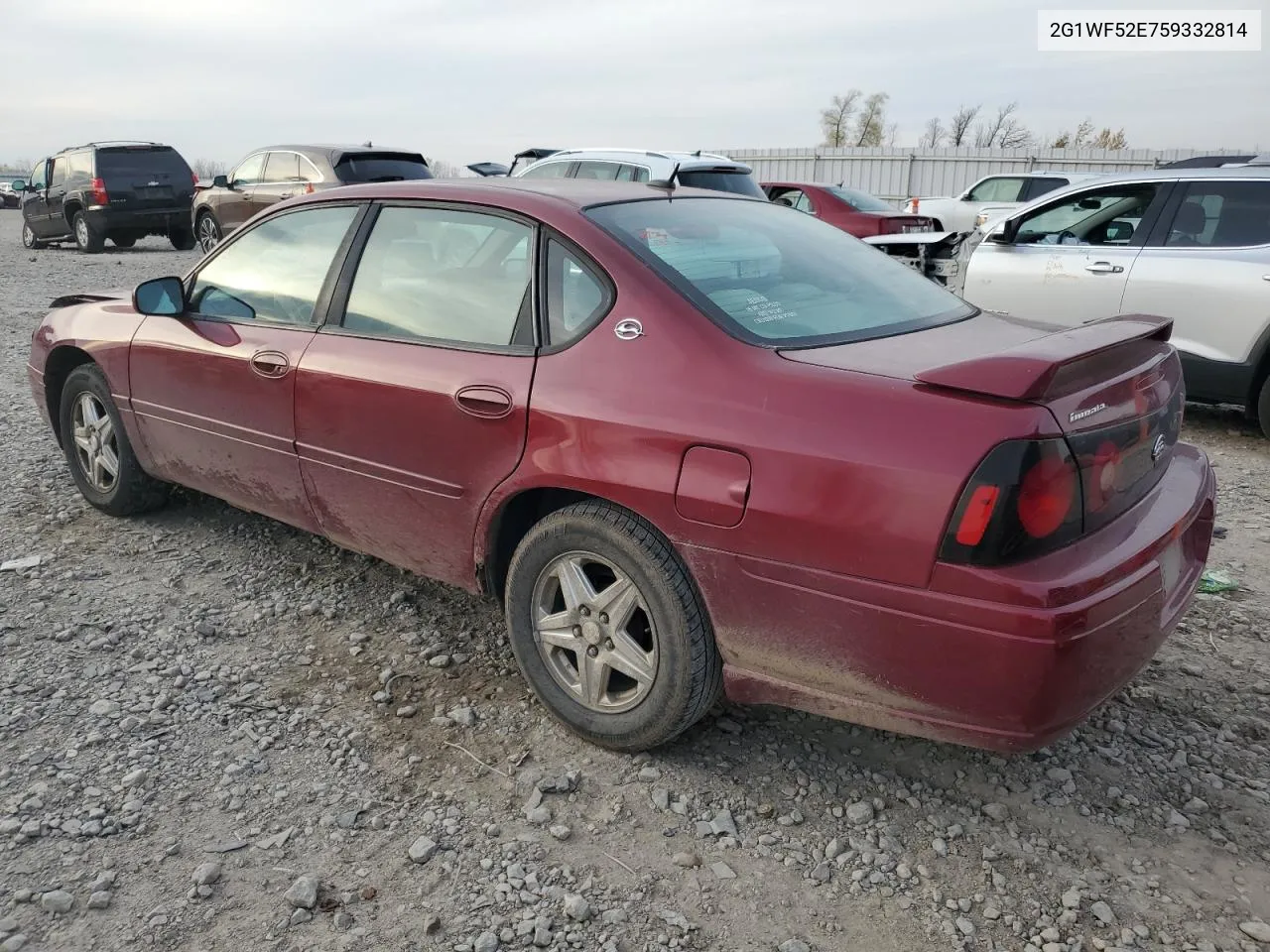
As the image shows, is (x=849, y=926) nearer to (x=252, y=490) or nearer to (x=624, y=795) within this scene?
(x=624, y=795)

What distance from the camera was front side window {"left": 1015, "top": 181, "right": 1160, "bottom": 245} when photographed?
21.2 feet

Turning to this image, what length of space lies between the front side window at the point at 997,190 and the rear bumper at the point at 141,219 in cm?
1328

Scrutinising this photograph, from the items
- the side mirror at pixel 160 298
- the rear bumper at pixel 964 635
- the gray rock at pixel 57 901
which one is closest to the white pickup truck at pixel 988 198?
the side mirror at pixel 160 298

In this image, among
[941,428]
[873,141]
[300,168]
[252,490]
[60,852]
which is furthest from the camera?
[873,141]

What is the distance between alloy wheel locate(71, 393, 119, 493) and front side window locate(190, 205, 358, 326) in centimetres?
94

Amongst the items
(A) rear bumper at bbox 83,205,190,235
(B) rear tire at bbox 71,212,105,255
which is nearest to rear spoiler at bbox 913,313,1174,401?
(A) rear bumper at bbox 83,205,190,235

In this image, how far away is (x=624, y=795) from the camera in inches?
104

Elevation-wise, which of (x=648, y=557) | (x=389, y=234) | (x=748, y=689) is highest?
(x=389, y=234)

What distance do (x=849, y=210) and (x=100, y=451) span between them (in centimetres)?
959

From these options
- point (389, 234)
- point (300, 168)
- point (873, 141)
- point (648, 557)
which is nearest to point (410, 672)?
point (648, 557)

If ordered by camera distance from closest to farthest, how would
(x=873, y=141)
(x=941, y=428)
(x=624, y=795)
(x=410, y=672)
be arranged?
1. (x=941, y=428)
2. (x=624, y=795)
3. (x=410, y=672)
4. (x=873, y=141)

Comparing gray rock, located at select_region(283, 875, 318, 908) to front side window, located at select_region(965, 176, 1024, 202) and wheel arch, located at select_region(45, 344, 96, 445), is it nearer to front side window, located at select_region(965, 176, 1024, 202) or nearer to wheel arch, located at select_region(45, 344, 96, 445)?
wheel arch, located at select_region(45, 344, 96, 445)

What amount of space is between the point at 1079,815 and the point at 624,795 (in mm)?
1179

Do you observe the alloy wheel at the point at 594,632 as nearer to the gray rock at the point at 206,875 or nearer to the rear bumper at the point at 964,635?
the rear bumper at the point at 964,635
